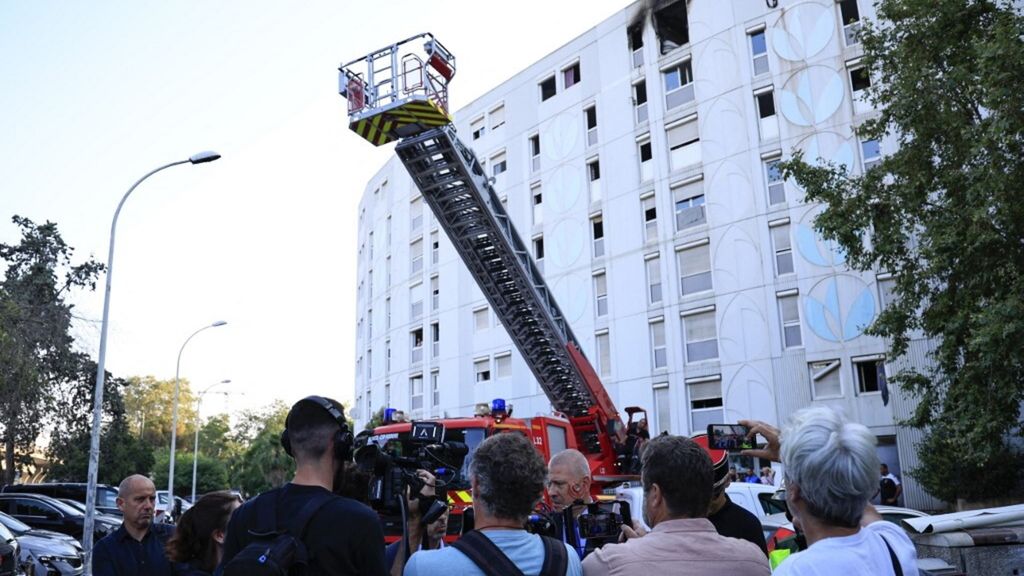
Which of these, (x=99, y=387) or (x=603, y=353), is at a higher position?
(x=603, y=353)

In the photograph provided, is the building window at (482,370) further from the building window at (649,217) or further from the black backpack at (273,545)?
the black backpack at (273,545)

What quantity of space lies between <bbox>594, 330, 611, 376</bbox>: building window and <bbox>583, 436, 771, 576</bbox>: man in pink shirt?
25.5 m

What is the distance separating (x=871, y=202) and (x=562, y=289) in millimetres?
15983

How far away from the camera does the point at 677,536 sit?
278cm

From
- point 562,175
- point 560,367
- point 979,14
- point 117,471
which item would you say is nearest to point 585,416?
point 560,367

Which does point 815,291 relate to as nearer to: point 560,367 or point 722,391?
point 722,391

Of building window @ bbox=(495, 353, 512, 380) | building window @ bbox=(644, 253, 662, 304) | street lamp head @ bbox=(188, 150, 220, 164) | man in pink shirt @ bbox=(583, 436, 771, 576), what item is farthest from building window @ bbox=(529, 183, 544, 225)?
man in pink shirt @ bbox=(583, 436, 771, 576)

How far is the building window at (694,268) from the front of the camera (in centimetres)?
2592

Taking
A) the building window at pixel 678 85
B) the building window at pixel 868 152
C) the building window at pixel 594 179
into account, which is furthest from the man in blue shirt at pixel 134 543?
the building window at pixel 594 179

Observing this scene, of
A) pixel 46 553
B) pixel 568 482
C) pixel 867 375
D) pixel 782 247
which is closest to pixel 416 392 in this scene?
pixel 782 247

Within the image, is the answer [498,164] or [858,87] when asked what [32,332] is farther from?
[858,87]

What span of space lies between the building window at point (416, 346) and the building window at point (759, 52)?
19.2m

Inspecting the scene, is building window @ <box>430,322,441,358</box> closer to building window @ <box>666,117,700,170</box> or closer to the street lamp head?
building window @ <box>666,117,700,170</box>

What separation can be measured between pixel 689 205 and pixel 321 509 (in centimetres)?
2532
